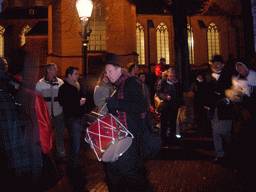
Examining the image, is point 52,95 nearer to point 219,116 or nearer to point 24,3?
point 219,116

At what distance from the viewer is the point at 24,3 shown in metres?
47.5

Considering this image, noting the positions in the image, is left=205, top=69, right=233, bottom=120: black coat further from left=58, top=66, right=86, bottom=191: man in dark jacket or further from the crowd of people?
left=58, top=66, right=86, bottom=191: man in dark jacket

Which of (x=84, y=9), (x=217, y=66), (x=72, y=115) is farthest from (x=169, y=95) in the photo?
(x=84, y=9)

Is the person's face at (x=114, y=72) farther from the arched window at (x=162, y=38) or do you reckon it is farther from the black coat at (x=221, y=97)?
the arched window at (x=162, y=38)

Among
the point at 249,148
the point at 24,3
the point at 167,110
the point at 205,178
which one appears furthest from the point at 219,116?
the point at 24,3

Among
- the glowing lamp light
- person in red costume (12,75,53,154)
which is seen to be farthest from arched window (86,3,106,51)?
person in red costume (12,75,53,154)

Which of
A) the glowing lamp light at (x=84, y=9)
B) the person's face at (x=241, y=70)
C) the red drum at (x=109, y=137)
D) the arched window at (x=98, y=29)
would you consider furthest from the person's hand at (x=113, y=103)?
the arched window at (x=98, y=29)

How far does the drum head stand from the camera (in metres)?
2.94

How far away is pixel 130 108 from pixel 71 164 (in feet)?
8.87

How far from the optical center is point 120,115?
124 inches

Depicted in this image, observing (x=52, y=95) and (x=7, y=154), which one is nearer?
(x=7, y=154)

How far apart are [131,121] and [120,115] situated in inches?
6.3

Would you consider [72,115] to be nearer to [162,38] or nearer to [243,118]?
[243,118]

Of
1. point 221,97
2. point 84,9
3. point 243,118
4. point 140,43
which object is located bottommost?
point 243,118
